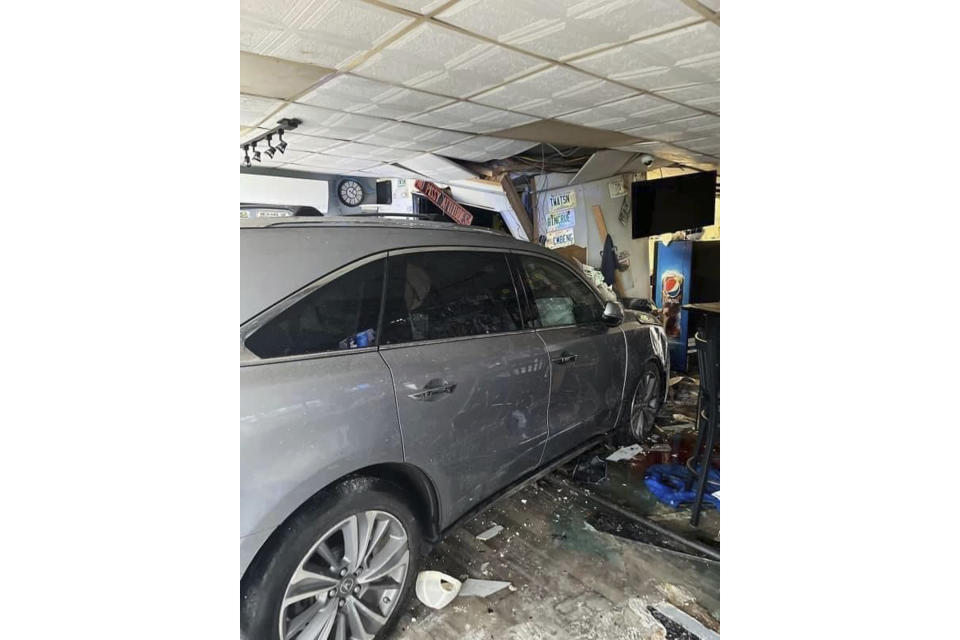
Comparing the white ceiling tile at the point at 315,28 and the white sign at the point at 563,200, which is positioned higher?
the white sign at the point at 563,200

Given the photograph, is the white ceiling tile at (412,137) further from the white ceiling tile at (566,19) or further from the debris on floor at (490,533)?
the debris on floor at (490,533)

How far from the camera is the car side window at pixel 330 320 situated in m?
1.44

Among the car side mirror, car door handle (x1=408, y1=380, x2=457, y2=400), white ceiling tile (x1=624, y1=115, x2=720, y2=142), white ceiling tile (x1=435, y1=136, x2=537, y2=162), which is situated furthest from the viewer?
white ceiling tile (x1=435, y1=136, x2=537, y2=162)

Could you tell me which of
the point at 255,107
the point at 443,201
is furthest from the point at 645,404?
the point at 443,201

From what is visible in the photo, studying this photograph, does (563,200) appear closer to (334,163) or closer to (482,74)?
(334,163)

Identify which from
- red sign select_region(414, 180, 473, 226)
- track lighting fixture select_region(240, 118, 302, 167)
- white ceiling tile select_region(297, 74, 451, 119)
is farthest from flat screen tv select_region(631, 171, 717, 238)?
track lighting fixture select_region(240, 118, 302, 167)

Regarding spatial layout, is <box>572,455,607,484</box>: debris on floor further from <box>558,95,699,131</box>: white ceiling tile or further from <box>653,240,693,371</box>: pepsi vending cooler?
<box>653,240,693,371</box>: pepsi vending cooler

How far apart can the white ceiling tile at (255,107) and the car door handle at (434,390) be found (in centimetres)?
286

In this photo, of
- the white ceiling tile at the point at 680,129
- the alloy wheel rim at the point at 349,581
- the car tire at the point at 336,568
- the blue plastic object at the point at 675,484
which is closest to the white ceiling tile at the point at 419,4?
the car tire at the point at 336,568

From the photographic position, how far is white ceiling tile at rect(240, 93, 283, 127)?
355cm

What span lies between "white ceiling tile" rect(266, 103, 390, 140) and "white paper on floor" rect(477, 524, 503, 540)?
3201mm

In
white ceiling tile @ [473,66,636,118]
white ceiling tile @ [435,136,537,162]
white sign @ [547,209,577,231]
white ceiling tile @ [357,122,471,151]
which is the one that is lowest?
white sign @ [547,209,577,231]
